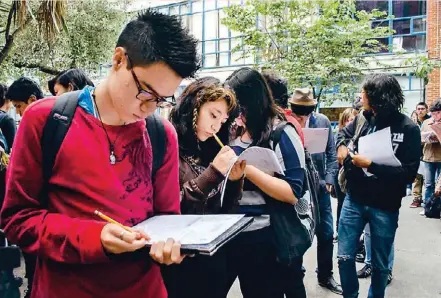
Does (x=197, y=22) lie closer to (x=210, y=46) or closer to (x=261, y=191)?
(x=210, y=46)

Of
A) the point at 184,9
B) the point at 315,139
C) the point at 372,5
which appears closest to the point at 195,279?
the point at 315,139

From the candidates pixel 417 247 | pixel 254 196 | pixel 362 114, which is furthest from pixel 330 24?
pixel 254 196

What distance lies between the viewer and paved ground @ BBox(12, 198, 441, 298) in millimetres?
4688

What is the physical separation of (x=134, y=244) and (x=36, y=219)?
338mm

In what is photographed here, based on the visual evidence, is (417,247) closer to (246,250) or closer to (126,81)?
(246,250)

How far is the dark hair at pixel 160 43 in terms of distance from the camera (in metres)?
1.47

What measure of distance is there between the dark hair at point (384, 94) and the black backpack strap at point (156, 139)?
2364 millimetres

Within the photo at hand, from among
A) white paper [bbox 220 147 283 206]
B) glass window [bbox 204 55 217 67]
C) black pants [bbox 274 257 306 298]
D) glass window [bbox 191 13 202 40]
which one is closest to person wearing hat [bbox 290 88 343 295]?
black pants [bbox 274 257 306 298]

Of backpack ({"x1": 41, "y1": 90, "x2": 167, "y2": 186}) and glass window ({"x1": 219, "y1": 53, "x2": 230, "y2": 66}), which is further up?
glass window ({"x1": 219, "y1": 53, "x2": 230, "y2": 66})

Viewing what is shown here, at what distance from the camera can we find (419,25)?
1738 centimetres

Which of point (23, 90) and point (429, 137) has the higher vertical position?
point (23, 90)

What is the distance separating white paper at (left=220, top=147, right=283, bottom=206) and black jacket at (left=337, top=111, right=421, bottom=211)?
4.19 feet

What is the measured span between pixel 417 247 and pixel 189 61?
5837 mm

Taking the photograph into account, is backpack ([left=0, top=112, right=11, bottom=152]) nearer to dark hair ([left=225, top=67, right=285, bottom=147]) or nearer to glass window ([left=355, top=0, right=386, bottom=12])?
dark hair ([left=225, top=67, right=285, bottom=147])
